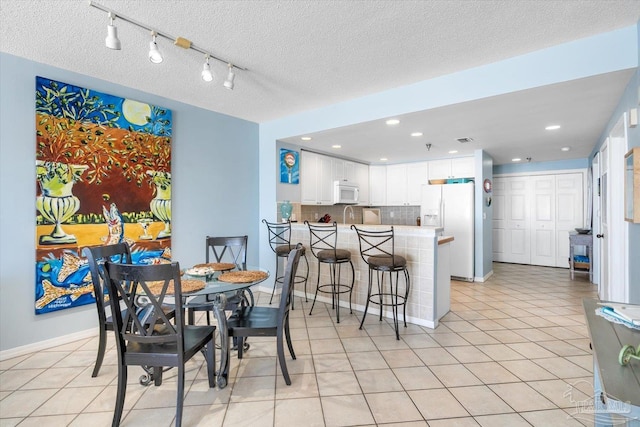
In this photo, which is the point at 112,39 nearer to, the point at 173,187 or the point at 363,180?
the point at 173,187

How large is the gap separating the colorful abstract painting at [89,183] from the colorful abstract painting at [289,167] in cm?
161

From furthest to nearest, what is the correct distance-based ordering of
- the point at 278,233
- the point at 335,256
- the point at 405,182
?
1. the point at 405,182
2. the point at 278,233
3. the point at 335,256

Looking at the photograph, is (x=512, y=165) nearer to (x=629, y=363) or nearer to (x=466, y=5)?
(x=466, y=5)

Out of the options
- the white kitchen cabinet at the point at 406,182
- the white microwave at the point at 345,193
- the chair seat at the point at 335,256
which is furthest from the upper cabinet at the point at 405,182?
the chair seat at the point at 335,256

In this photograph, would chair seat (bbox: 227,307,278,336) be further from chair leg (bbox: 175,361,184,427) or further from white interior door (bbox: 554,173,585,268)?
white interior door (bbox: 554,173,585,268)

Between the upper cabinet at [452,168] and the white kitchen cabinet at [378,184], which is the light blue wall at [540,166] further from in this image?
the white kitchen cabinet at [378,184]

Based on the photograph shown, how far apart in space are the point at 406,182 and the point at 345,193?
1570mm

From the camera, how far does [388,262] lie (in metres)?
3.08

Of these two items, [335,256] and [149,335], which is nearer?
[149,335]

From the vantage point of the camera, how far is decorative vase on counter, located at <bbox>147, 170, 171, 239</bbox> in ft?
11.3

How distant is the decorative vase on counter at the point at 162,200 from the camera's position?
135 inches

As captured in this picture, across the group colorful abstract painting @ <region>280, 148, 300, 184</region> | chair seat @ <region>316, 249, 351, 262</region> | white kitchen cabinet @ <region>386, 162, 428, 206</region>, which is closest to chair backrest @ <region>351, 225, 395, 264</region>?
chair seat @ <region>316, 249, 351, 262</region>

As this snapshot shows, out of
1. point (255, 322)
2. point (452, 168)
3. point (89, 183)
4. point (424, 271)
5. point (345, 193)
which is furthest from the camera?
point (452, 168)

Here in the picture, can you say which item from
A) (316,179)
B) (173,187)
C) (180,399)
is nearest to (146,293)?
(180,399)
